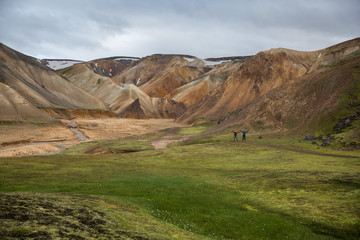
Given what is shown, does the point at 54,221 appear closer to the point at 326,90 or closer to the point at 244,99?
the point at 326,90

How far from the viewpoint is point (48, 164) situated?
2717 cm

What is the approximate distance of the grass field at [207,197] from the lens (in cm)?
1213

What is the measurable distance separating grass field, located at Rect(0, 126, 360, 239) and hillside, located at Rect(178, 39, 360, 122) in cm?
7874

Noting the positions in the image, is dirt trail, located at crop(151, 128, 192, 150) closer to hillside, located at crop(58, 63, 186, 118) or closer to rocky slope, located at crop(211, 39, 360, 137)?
rocky slope, located at crop(211, 39, 360, 137)

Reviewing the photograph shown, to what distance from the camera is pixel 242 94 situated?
109625mm

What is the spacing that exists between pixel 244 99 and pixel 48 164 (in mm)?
89632

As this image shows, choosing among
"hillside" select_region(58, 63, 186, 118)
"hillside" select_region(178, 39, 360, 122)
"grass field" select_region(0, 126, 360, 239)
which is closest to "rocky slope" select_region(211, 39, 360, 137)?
"grass field" select_region(0, 126, 360, 239)

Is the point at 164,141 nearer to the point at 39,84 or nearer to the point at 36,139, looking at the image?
the point at 36,139

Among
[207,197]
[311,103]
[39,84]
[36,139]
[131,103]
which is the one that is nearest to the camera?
[207,197]

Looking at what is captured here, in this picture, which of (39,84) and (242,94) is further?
(39,84)

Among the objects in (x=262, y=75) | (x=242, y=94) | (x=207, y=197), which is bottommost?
(x=207, y=197)

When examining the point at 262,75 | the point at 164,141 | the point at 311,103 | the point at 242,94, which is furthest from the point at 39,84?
the point at 311,103

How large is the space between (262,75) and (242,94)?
41.3 feet

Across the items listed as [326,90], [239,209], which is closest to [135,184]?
[239,209]
